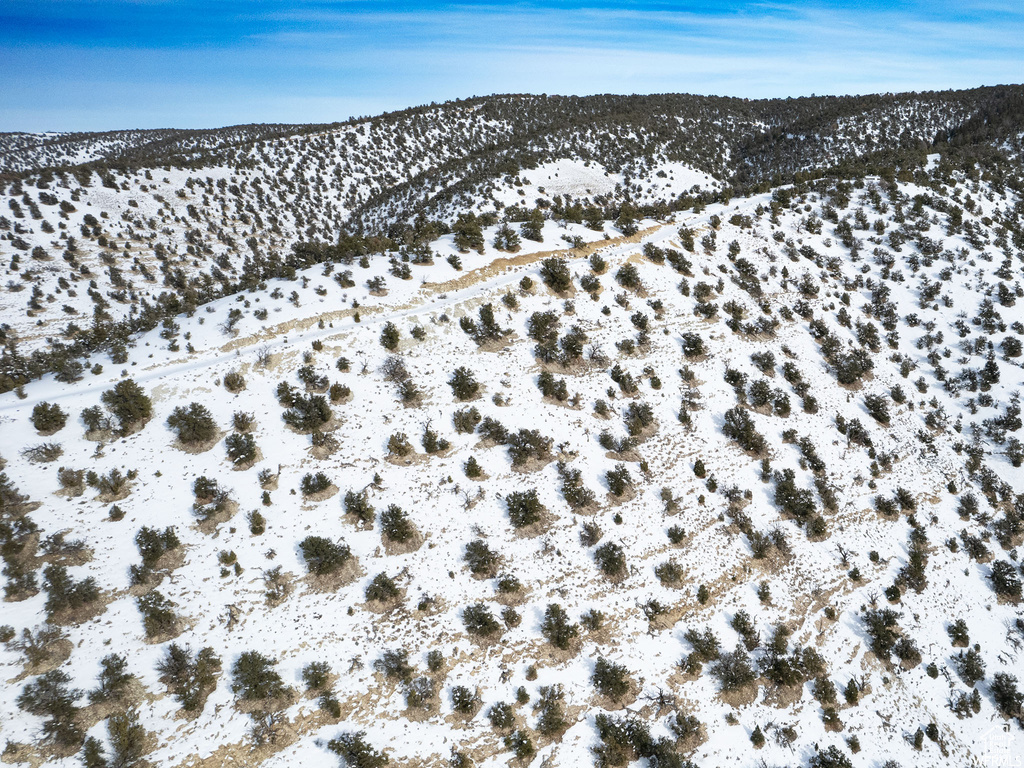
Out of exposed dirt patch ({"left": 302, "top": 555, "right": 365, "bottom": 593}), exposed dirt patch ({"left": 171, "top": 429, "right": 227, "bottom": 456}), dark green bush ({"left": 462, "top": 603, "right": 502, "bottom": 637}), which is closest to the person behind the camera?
dark green bush ({"left": 462, "top": 603, "right": 502, "bottom": 637})

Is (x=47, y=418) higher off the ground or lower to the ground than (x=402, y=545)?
higher

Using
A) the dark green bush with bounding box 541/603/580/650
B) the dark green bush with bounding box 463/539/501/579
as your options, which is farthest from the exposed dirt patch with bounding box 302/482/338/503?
the dark green bush with bounding box 541/603/580/650

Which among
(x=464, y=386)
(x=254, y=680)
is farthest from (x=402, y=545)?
(x=464, y=386)

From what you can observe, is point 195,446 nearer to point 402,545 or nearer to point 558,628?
point 402,545

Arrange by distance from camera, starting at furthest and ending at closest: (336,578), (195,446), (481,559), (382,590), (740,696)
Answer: (195,446) → (481,559) → (336,578) → (382,590) → (740,696)

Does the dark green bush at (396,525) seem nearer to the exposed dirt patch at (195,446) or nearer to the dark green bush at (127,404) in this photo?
the exposed dirt patch at (195,446)

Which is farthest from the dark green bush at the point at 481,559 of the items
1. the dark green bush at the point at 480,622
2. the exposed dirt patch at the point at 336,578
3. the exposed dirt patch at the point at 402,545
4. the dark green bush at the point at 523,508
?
the exposed dirt patch at the point at 336,578

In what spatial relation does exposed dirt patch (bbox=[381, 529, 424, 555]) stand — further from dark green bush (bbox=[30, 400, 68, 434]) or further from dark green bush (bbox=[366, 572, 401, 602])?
dark green bush (bbox=[30, 400, 68, 434])

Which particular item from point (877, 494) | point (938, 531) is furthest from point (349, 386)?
point (938, 531)

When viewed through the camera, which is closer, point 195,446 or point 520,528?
point 520,528

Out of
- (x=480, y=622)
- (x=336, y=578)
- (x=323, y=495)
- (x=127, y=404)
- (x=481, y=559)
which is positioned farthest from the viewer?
(x=127, y=404)

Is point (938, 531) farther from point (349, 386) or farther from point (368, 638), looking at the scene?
point (349, 386)
